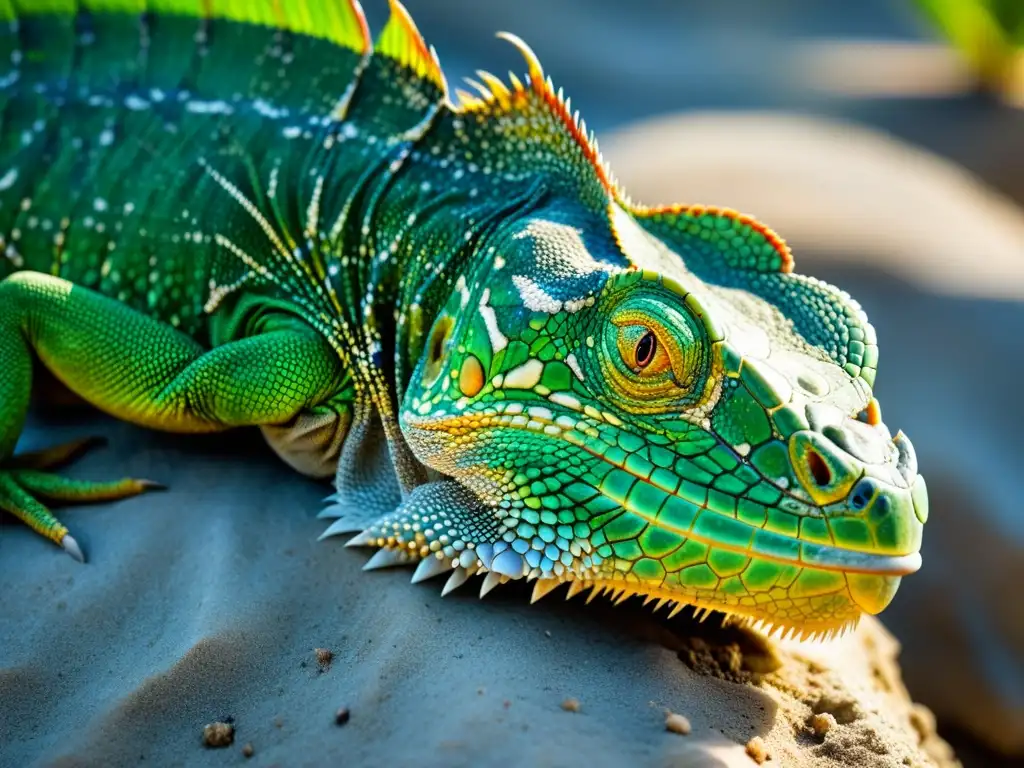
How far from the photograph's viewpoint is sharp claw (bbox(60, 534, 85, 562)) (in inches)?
156

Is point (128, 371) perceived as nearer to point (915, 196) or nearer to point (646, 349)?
point (646, 349)

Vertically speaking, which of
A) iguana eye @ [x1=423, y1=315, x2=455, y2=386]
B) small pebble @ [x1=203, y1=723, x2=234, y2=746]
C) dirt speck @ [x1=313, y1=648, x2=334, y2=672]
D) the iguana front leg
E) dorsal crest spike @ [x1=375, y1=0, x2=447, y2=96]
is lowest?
small pebble @ [x1=203, y1=723, x2=234, y2=746]

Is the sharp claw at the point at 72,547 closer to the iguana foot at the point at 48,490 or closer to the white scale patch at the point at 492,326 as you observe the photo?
the iguana foot at the point at 48,490

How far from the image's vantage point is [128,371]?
420 centimetres

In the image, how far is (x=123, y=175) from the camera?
4598 mm

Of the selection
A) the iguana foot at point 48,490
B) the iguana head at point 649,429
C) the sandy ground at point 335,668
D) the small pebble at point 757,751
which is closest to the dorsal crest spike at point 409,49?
the iguana head at point 649,429

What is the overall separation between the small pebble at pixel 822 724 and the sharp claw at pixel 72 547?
9.46 ft

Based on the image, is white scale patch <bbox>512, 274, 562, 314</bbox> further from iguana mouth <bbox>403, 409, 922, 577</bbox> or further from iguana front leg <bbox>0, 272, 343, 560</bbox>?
iguana front leg <bbox>0, 272, 343, 560</bbox>

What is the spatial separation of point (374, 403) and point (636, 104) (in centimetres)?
1227

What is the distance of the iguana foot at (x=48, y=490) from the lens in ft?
13.2

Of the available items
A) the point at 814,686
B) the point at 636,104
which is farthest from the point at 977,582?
the point at 636,104

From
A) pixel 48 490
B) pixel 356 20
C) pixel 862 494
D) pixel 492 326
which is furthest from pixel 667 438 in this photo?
pixel 48 490

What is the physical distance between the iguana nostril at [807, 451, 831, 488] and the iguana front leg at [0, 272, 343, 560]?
6.74 feet

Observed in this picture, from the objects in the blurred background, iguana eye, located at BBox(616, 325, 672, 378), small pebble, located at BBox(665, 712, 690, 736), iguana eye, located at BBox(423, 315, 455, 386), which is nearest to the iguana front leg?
iguana eye, located at BBox(423, 315, 455, 386)
